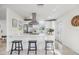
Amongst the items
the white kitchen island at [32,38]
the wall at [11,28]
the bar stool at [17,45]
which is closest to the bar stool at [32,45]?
the white kitchen island at [32,38]

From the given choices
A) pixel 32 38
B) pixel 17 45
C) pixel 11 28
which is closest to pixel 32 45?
pixel 32 38

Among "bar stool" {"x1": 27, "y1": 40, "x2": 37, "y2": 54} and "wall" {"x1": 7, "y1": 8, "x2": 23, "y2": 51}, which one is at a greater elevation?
"wall" {"x1": 7, "y1": 8, "x2": 23, "y2": 51}

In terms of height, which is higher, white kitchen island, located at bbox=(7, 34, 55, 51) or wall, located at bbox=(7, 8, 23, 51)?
wall, located at bbox=(7, 8, 23, 51)

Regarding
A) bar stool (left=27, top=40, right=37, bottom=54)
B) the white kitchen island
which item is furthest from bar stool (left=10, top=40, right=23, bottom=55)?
bar stool (left=27, top=40, right=37, bottom=54)

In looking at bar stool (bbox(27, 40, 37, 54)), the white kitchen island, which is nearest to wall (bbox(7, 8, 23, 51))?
the white kitchen island

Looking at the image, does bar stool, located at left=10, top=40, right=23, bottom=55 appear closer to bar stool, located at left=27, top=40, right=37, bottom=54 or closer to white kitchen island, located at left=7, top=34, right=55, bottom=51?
white kitchen island, located at left=7, top=34, right=55, bottom=51

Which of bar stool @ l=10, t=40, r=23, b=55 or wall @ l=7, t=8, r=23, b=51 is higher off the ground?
wall @ l=7, t=8, r=23, b=51

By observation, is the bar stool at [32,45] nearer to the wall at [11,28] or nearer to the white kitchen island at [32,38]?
the white kitchen island at [32,38]

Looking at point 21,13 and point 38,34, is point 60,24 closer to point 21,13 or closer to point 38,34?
point 38,34

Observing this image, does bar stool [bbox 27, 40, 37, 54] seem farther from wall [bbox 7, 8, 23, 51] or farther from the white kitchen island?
wall [bbox 7, 8, 23, 51]

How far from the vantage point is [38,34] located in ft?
7.27

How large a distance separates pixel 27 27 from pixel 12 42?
1.30ft

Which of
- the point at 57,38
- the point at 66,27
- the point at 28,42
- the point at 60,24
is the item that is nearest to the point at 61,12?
the point at 60,24

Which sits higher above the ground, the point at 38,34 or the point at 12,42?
the point at 38,34
